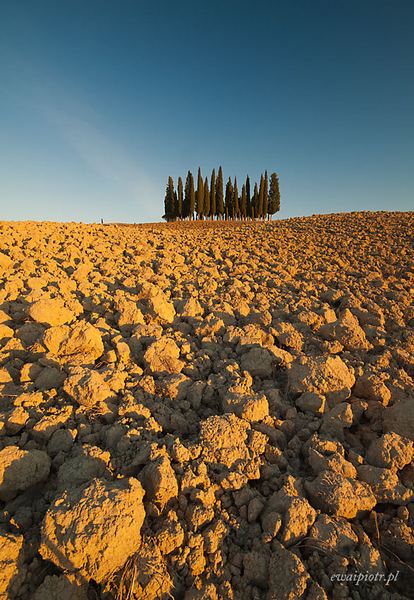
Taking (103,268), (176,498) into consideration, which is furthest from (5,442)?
(103,268)

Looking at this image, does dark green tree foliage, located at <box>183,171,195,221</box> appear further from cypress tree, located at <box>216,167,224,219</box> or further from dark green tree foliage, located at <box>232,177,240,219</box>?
dark green tree foliage, located at <box>232,177,240,219</box>

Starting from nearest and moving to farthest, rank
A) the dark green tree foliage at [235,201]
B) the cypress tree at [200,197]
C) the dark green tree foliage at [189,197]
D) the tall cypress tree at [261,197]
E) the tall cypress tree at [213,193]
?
the cypress tree at [200,197]
the dark green tree foliage at [189,197]
the tall cypress tree at [261,197]
the dark green tree foliage at [235,201]
the tall cypress tree at [213,193]

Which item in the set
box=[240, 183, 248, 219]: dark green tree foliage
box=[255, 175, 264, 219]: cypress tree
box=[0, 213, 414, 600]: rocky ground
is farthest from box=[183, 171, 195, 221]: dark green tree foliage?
box=[0, 213, 414, 600]: rocky ground

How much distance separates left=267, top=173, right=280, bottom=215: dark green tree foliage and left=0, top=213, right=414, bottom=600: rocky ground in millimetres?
32623

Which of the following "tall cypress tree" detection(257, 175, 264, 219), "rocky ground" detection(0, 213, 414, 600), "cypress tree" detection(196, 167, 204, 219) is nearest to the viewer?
"rocky ground" detection(0, 213, 414, 600)

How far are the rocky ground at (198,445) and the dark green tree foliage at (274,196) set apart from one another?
32.6 meters

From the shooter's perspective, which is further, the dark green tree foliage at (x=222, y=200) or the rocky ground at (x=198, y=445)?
the dark green tree foliage at (x=222, y=200)

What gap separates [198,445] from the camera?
1919 mm

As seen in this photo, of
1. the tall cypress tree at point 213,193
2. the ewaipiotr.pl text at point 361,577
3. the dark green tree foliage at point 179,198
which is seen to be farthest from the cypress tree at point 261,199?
the ewaipiotr.pl text at point 361,577

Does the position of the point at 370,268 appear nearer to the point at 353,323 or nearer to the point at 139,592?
the point at 353,323

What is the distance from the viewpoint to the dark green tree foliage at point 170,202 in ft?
115

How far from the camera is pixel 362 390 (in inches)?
104

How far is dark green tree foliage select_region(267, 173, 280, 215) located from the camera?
34.0 meters

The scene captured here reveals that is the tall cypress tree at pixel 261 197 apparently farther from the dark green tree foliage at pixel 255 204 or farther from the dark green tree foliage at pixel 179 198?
the dark green tree foliage at pixel 179 198
